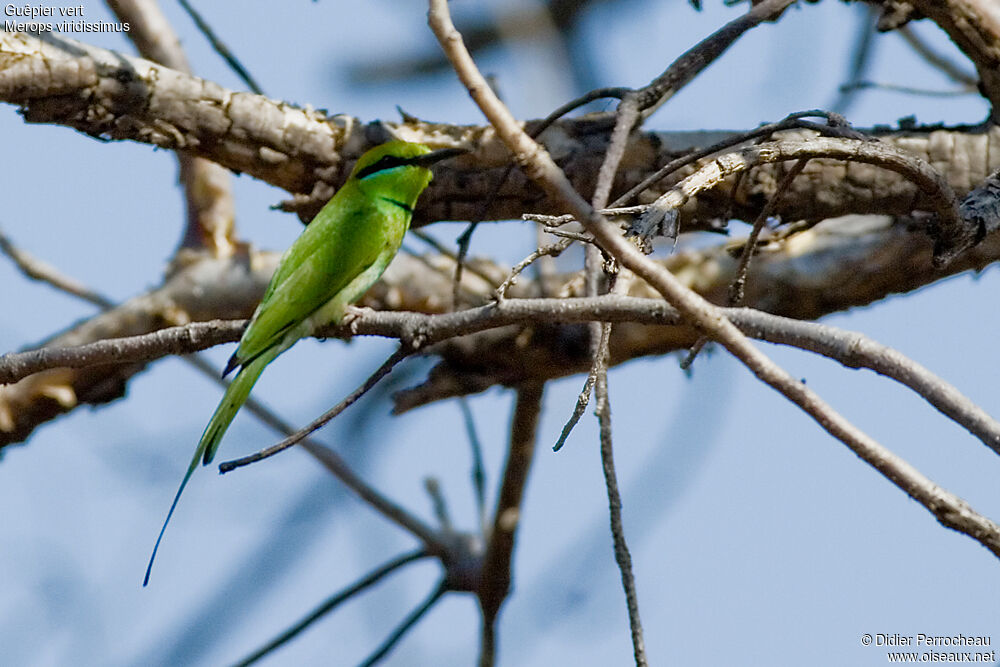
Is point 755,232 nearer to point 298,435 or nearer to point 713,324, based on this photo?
point 713,324

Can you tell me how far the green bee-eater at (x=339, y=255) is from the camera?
122 inches

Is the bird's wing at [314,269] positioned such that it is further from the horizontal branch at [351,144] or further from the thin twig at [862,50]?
the thin twig at [862,50]

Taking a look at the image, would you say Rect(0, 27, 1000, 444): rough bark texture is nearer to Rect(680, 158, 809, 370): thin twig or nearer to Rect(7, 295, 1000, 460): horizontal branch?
Rect(680, 158, 809, 370): thin twig

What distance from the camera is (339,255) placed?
3.70 m

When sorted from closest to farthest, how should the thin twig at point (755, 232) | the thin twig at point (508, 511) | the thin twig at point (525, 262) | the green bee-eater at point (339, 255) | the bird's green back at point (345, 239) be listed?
the thin twig at point (525, 262) < the thin twig at point (755, 232) < the green bee-eater at point (339, 255) < the bird's green back at point (345, 239) < the thin twig at point (508, 511)

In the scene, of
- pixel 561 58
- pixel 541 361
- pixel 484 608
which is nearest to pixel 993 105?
pixel 561 58

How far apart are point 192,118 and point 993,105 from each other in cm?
249

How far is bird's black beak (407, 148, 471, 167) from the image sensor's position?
327cm

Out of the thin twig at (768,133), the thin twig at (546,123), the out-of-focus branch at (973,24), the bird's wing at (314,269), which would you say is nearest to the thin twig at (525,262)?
the thin twig at (768,133)

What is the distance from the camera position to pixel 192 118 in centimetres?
300

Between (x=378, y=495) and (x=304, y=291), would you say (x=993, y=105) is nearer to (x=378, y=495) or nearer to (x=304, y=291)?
(x=304, y=291)

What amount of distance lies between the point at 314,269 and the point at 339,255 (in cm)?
18

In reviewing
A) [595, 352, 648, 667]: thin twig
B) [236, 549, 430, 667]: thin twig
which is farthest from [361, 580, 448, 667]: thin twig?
[595, 352, 648, 667]: thin twig

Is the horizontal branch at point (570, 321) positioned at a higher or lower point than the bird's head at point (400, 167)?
lower
